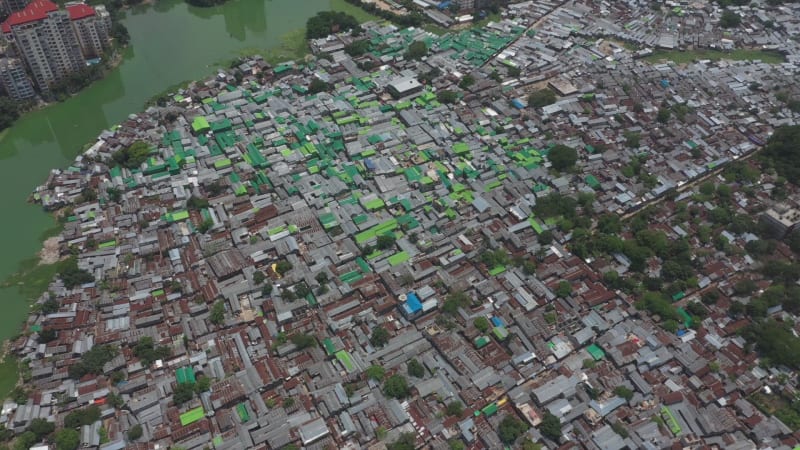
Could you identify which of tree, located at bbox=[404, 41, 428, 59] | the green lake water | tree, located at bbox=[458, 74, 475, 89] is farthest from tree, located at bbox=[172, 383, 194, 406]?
tree, located at bbox=[404, 41, 428, 59]

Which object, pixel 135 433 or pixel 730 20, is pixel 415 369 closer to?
pixel 135 433

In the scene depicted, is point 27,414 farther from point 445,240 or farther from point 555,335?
point 555,335

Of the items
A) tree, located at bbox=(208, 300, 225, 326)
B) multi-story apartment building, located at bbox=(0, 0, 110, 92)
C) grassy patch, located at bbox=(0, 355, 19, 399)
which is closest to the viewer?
grassy patch, located at bbox=(0, 355, 19, 399)

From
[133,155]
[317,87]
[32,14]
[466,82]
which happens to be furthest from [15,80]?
[466,82]

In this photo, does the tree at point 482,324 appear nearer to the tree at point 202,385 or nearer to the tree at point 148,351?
the tree at point 202,385

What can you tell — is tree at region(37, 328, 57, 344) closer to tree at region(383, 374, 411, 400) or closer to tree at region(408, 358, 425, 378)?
tree at region(383, 374, 411, 400)

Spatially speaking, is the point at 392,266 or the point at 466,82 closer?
the point at 392,266

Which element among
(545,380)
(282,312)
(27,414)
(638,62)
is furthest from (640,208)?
(27,414)
